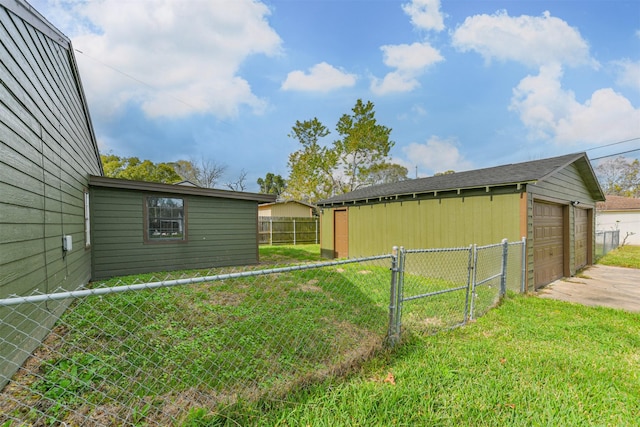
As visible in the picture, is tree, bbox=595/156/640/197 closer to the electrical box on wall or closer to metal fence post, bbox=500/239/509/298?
metal fence post, bbox=500/239/509/298

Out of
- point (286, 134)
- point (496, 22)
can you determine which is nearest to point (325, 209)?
point (496, 22)

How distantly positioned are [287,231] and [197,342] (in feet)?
43.7

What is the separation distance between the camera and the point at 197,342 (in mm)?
3002

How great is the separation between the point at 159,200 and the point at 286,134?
18053 millimetres

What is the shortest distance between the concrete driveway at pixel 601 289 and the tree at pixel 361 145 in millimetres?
16050

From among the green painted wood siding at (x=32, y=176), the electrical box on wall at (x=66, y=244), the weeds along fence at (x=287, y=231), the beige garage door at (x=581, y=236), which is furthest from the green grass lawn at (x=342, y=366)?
the weeds along fence at (x=287, y=231)

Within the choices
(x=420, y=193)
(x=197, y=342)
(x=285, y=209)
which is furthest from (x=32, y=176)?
(x=285, y=209)

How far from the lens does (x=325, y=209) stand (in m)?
11.6

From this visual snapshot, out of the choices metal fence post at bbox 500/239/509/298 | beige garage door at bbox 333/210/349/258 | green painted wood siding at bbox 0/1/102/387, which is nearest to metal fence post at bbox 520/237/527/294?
metal fence post at bbox 500/239/509/298

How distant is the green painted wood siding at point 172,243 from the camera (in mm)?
6363

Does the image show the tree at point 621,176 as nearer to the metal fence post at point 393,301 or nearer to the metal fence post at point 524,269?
the metal fence post at point 524,269

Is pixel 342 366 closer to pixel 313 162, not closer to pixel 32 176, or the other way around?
pixel 32 176

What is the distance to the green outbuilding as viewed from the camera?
589cm

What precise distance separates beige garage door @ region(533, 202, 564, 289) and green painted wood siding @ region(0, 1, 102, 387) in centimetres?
835
